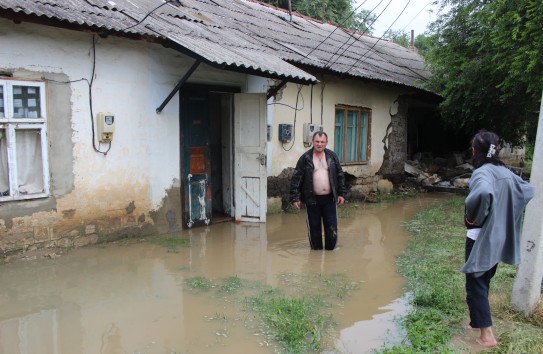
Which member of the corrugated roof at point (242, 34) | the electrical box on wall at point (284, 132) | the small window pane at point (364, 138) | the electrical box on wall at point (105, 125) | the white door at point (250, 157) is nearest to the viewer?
the corrugated roof at point (242, 34)

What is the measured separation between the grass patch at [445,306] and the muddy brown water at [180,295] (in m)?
0.20

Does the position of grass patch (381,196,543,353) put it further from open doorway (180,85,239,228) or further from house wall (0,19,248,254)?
house wall (0,19,248,254)

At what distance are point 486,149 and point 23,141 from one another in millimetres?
5200

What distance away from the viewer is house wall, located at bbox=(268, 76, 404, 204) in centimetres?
904

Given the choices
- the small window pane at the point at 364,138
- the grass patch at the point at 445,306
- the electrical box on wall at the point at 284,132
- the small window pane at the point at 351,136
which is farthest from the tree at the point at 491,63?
the electrical box on wall at the point at 284,132

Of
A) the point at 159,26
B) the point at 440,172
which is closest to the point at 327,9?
the point at 440,172

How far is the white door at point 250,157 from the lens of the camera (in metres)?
7.78

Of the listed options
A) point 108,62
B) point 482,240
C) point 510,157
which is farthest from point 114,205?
point 510,157

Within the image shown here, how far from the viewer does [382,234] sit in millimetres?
7590

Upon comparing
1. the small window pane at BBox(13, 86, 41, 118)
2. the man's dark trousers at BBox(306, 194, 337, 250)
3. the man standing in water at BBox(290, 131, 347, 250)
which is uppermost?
the small window pane at BBox(13, 86, 41, 118)

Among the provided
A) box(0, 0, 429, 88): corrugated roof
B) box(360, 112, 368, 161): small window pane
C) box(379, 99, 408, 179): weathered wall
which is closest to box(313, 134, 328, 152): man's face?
box(0, 0, 429, 88): corrugated roof

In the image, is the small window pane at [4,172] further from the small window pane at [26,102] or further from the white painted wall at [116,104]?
the white painted wall at [116,104]

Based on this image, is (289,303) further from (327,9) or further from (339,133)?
(327,9)

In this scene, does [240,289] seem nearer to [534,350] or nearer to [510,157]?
[534,350]
